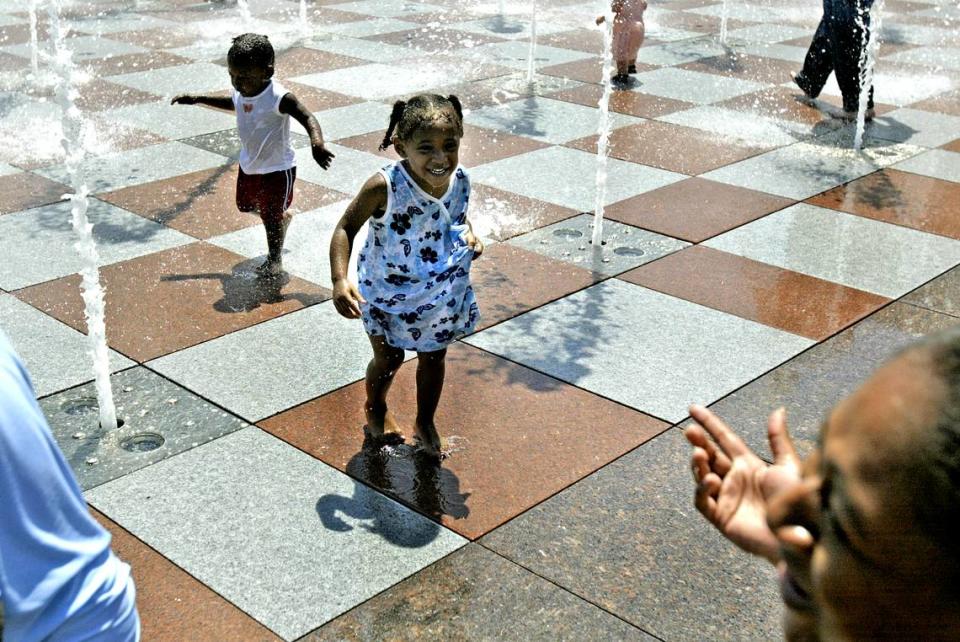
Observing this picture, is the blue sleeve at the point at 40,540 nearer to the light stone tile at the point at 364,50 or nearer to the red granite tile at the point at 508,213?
the red granite tile at the point at 508,213

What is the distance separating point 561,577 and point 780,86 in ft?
23.8

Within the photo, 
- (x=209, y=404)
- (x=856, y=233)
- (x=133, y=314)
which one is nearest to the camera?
(x=209, y=404)

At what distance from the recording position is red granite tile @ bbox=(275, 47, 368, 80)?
9883mm

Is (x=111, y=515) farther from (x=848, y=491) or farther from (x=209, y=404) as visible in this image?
(x=848, y=491)

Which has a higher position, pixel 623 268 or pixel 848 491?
pixel 848 491

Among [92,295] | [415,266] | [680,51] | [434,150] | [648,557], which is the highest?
[434,150]

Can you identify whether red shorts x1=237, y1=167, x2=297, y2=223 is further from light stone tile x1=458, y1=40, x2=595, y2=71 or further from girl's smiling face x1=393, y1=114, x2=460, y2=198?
light stone tile x1=458, y1=40, x2=595, y2=71

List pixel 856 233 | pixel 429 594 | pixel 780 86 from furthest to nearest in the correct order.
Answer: pixel 780 86 → pixel 856 233 → pixel 429 594

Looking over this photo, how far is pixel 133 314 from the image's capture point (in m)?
5.34

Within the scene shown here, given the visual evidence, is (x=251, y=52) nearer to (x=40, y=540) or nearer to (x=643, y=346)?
(x=643, y=346)

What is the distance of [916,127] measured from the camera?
8.80m

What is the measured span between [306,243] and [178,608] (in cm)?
315

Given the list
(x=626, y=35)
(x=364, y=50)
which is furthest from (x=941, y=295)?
(x=364, y=50)

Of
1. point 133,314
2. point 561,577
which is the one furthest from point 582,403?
point 133,314
